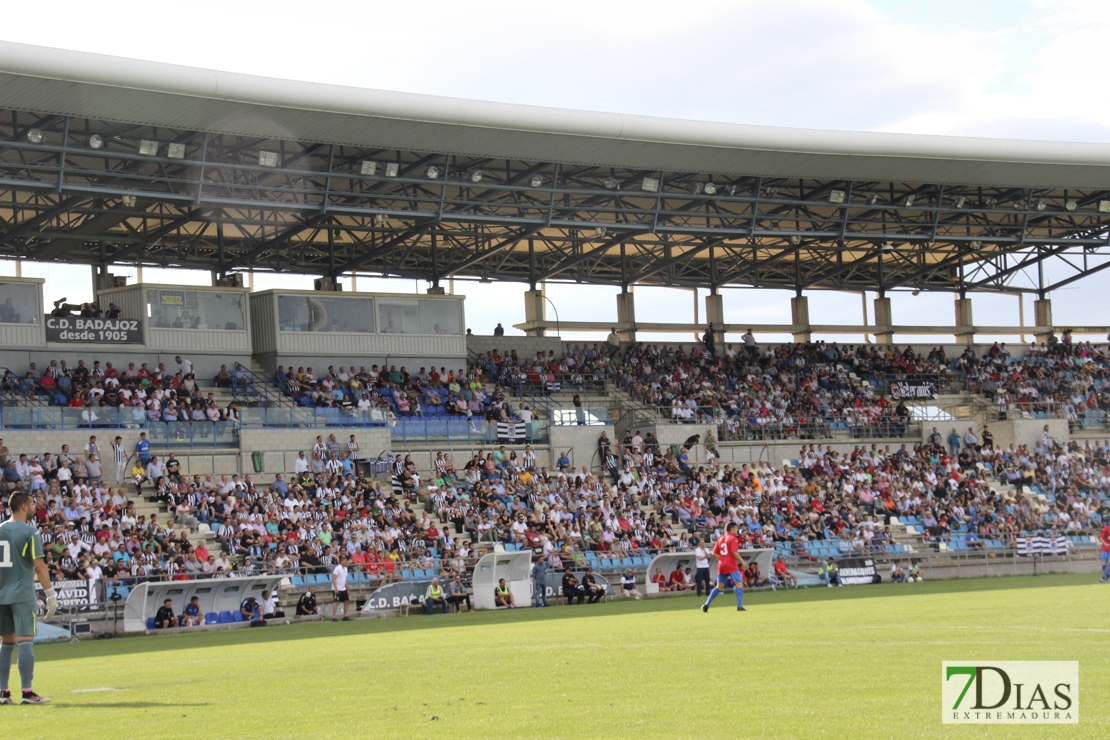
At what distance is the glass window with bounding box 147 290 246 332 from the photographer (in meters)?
44.2

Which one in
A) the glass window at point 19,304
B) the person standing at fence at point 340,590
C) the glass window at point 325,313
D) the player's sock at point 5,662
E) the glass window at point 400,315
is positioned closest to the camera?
the player's sock at point 5,662

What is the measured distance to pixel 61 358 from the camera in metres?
41.9

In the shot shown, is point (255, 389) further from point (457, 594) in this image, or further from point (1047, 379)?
point (1047, 379)

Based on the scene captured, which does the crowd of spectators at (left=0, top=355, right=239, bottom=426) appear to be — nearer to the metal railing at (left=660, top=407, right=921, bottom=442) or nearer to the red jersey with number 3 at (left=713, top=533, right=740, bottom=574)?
the metal railing at (left=660, top=407, right=921, bottom=442)

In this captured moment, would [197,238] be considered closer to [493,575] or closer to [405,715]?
[493,575]

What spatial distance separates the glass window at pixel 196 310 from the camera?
44219mm

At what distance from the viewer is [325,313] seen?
47594mm

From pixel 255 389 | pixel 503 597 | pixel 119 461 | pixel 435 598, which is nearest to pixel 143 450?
pixel 119 461

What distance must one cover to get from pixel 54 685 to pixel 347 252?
40884mm

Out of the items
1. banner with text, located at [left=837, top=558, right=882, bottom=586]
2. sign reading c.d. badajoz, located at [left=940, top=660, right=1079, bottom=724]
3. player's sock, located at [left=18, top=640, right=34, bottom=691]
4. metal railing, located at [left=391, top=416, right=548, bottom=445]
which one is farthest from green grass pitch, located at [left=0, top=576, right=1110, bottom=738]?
metal railing, located at [left=391, top=416, right=548, bottom=445]

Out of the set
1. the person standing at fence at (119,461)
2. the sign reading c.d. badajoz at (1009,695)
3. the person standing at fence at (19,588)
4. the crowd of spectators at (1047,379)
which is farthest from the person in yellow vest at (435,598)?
the crowd of spectators at (1047,379)

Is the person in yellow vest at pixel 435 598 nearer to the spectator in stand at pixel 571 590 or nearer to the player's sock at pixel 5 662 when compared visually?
the spectator in stand at pixel 571 590

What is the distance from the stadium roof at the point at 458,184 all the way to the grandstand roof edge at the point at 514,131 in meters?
0.07

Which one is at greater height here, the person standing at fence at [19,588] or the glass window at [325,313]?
the glass window at [325,313]
